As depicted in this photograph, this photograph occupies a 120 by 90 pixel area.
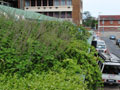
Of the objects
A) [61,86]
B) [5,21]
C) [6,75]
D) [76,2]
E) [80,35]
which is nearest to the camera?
A: [61,86]

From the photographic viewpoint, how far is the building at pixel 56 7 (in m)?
33.8

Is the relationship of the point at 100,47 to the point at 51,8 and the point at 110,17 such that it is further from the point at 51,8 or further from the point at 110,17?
the point at 110,17

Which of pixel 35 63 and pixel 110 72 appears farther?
pixel 110 72

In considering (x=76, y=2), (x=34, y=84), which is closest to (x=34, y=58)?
(x=34, y=84)

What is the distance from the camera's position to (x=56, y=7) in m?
34.1

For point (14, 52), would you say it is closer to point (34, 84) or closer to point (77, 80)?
point (34, 84)

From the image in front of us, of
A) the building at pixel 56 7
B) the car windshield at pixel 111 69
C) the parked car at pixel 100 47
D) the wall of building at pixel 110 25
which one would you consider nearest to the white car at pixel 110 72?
the car windshield at pixel 111 69

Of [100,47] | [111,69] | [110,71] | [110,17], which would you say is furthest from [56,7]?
[110,17]

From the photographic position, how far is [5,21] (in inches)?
193

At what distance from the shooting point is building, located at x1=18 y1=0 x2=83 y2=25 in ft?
111

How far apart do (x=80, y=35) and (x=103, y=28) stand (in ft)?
203

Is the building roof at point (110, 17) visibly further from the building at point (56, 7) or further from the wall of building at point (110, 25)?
the building at point (56, 7)

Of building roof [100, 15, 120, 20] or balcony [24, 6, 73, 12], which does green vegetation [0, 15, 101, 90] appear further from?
building roof [100, 15, 120, 20]

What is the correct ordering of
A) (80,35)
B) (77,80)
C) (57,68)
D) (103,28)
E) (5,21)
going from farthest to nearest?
(103,28) < (80,35) < (5,21) < (57,68) < (77,80)
